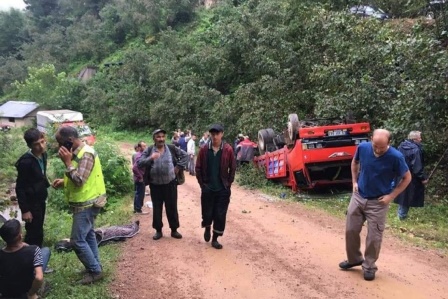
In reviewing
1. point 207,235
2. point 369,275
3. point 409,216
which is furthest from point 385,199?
point 409,216

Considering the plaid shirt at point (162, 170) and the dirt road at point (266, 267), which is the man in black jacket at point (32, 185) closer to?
the dirt road at point (266, 267)

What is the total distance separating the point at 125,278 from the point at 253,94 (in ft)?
46.6

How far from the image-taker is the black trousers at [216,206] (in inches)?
243

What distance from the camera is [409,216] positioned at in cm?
842

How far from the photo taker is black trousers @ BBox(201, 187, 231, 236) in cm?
616

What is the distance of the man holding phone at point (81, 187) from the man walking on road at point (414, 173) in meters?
5.33

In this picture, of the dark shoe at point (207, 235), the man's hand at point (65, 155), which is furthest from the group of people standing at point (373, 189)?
the man's hand at point (65, 155)

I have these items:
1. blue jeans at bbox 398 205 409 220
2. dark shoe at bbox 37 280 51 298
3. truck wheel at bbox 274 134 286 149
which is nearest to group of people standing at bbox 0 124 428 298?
dark shoe at bbox 37 280 51 298

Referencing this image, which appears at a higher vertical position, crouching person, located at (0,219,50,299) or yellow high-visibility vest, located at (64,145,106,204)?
yellow high-visibility vest, located at (64,145,106,204)

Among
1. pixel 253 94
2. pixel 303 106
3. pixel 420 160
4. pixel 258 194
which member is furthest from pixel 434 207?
pixel 253 94

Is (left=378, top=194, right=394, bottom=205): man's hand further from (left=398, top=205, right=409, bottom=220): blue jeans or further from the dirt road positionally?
(left=398, top=205, right=409, bottom=220): blue jeans

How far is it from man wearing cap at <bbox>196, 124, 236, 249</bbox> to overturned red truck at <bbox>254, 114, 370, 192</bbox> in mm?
4281

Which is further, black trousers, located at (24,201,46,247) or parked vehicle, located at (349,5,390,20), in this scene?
parked vehicle, located at (349,5,390,20)

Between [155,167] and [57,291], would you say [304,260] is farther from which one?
[57,291]
